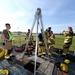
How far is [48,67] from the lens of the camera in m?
3.33

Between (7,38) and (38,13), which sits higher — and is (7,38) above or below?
below

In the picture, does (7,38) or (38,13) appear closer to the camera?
(38,13)

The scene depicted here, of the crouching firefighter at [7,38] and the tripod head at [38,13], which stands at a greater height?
the tripod head at [38,13]

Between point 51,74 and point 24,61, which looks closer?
point 51,74

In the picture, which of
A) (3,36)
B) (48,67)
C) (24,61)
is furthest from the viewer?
(3,36)

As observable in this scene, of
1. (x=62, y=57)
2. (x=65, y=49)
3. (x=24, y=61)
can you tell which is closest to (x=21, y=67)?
(x=24, y=61)

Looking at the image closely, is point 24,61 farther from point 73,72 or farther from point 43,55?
point 73,72

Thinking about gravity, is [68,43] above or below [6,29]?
below

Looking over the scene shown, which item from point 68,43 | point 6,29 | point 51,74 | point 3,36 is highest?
point 6,29

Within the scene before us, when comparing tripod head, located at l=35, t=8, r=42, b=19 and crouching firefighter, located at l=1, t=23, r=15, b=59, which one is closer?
tripod head, located at l=35, t=8, r=42, b=19

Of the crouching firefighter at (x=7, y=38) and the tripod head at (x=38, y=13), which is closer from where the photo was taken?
the tripod head at (x=38, y=13)

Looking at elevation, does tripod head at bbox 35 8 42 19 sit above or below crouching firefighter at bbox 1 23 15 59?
above

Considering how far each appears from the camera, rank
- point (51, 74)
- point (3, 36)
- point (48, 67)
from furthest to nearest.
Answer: point (3, 36), point (48, 67), point (51, 74)

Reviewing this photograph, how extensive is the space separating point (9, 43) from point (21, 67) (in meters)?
1.28
